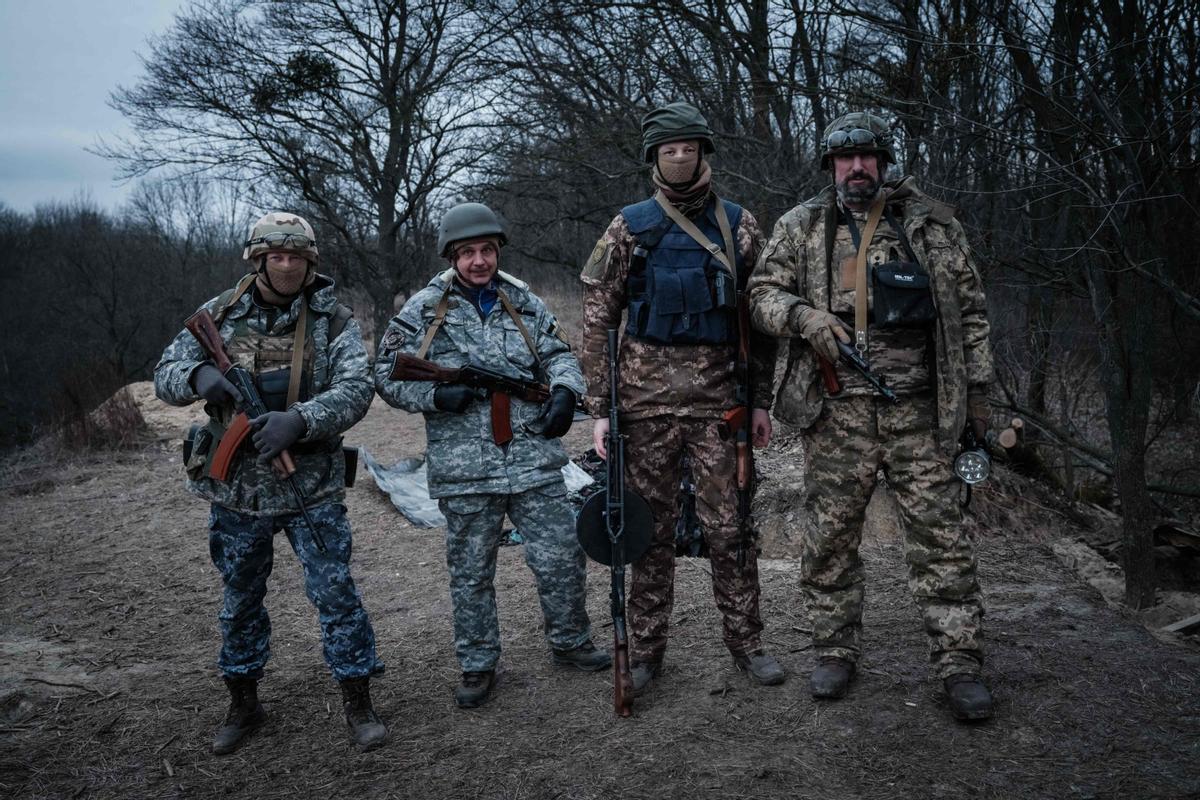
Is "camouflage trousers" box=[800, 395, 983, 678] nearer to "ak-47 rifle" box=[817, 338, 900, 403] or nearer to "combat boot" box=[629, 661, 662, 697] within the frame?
"ak-47 rifle" box=[817, 338, 900, 403]

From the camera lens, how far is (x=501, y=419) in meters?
3.91

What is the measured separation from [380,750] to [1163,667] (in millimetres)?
3297

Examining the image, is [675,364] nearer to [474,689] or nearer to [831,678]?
[831,678]

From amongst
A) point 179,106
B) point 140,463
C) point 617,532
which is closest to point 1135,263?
point 617,532

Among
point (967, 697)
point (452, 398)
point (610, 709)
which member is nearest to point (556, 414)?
point (452, 398)

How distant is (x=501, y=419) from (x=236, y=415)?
1084 millimetres

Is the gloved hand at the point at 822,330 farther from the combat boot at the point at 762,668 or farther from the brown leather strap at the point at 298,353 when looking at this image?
the brown leather strap at the point at 298,353

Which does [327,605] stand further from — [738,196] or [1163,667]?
[738,196]

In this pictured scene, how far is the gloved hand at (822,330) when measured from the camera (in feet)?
11.1

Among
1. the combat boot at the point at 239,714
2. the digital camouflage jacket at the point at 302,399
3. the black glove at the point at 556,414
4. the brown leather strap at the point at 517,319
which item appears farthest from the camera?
the brown leather strap at the point at 517,319

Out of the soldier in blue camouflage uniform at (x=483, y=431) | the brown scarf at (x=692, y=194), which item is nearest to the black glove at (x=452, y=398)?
the soldier in blue camouflage uniform at (x=483, y=431)

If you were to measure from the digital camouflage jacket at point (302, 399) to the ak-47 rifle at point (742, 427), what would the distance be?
1545 millimetres

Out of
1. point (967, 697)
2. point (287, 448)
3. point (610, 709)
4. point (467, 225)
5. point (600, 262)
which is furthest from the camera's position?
point (467, 225)

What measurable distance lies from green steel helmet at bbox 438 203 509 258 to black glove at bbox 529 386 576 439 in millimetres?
756
